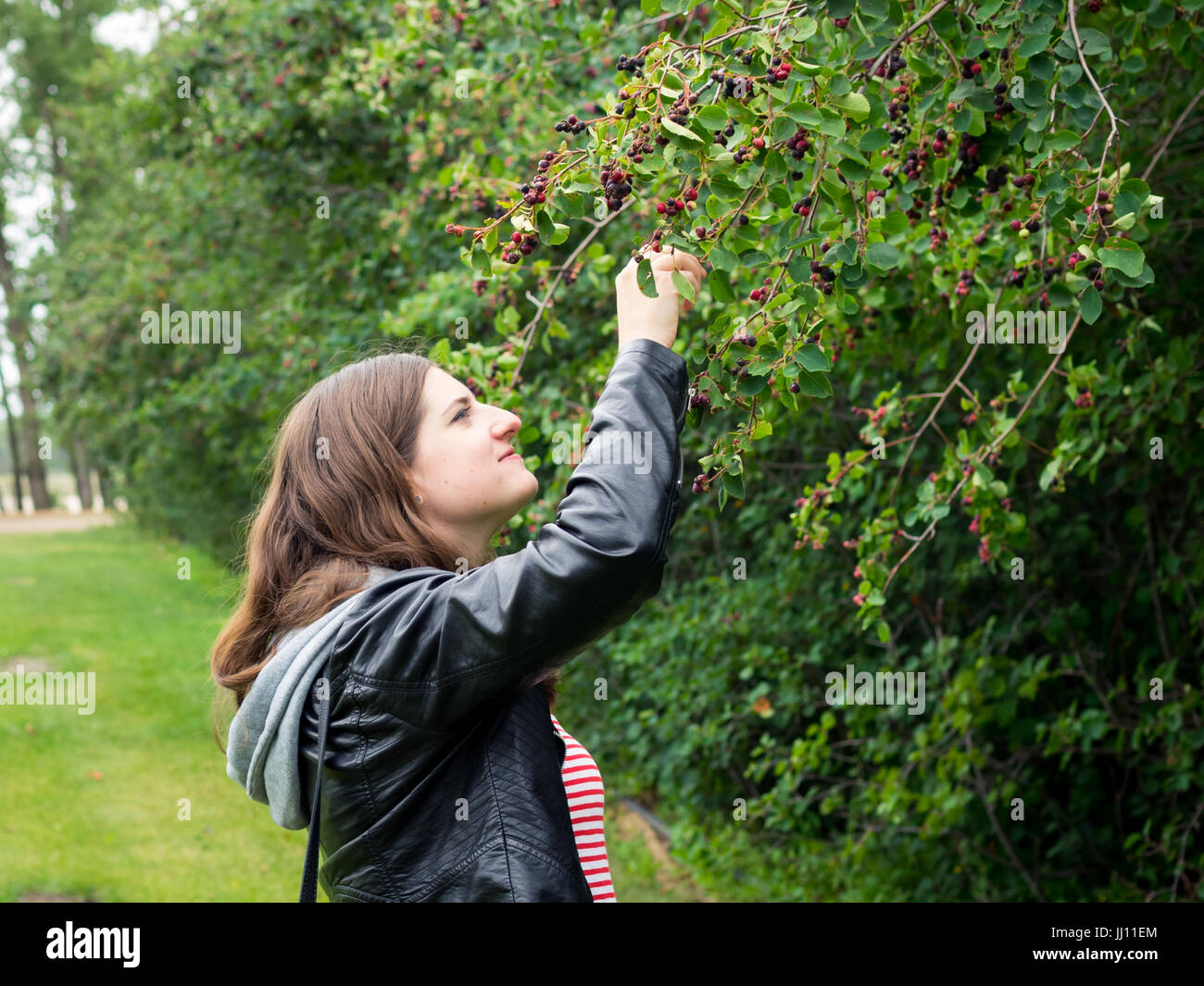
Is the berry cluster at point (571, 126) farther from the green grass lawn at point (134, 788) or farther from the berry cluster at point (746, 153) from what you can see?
the green grass lawn at point (134, 788)

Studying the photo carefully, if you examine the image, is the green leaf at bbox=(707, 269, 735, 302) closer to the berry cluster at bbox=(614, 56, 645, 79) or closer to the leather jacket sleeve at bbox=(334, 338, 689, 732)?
the leather jacket sleeve at bbox=(334, 338, 689, 732)

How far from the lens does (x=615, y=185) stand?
1722 millimetres

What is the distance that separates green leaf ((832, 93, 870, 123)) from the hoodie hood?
39.4 inches

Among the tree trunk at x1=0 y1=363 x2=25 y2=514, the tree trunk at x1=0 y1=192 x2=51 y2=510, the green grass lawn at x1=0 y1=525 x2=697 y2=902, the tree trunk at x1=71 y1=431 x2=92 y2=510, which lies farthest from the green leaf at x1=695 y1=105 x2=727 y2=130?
the tree trunk at x1=71 y1=431 x2=92 y2=510

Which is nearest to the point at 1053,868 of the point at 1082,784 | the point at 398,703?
the point at 1082,784

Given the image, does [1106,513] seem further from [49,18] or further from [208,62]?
[49,18]

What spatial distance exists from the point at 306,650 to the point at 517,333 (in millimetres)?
1524

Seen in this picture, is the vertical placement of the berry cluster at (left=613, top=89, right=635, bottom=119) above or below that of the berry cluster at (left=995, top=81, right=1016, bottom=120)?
below

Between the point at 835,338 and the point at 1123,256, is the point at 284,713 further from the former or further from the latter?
the point at 835,338

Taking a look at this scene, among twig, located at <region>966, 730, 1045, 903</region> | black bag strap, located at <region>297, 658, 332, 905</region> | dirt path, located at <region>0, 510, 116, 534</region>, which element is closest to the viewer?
black bag strap, located at <region>297, 658, 332, 905</region>

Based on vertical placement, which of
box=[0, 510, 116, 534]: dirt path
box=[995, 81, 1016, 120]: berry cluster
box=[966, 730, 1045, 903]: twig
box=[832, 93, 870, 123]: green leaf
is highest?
box=[995, 81, 1016, 120]: berry cluster

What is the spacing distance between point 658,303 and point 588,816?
2.71ft

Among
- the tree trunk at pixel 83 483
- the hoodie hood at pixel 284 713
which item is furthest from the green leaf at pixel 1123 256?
the tree trunk at pixel 83 483

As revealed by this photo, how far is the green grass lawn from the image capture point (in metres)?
6.22
